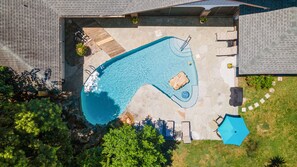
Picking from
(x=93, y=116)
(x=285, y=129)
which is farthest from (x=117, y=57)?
(x=285, y=129)

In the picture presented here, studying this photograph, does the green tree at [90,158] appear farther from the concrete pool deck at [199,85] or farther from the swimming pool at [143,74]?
the concrete pool deck at [199,85]

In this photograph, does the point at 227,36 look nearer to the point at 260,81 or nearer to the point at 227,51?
the point at 227,51

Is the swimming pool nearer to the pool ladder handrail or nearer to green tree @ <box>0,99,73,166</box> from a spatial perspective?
the pool ladder handrail

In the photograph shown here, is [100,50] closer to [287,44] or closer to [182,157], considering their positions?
[182,157]

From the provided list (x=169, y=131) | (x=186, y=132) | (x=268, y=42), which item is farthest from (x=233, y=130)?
(x=268, y=42)

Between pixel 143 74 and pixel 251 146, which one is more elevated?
pixel 143 74

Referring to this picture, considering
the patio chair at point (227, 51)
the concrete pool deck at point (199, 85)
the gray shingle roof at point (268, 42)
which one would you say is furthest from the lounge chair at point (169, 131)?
the gray shingle roof at point (268, 42)
